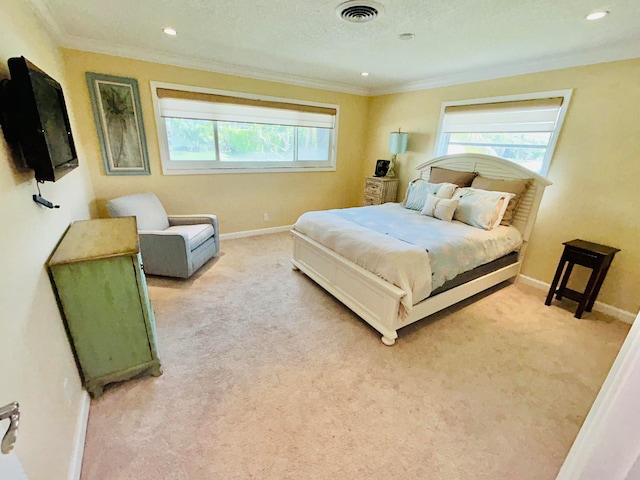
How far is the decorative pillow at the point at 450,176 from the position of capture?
336 centimetres

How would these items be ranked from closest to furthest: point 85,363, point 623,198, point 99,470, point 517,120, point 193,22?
point 99,470, point 85,363, point 193,22, point 623,198, point 517,120

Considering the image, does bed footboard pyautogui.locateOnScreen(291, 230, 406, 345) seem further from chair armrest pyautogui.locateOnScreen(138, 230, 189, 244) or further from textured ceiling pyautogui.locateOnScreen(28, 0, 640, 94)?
textured ceiling pyautogui.locateOnScreen(28, 0, 640, 94)

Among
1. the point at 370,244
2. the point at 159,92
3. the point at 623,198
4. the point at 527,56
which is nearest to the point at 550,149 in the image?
the point at 623,198

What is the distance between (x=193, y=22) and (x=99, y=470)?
3011 millimetres

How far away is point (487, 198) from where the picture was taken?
9.47 feet

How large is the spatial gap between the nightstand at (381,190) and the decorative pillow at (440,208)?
4.26 ft

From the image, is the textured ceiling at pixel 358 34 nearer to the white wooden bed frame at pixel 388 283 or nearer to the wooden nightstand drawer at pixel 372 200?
the white wooden bed frame at pixel 388 283

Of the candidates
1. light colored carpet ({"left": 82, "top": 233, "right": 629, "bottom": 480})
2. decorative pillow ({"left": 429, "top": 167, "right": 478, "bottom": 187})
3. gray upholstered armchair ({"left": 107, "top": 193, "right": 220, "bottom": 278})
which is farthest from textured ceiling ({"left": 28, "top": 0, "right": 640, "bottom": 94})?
light colored carpet ({"left": 82, "top": 233, "right": 629, "bottom": 480})

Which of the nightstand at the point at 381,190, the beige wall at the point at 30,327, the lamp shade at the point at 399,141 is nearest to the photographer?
the beige wall at the point at 30,327

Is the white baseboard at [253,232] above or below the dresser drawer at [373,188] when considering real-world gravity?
below

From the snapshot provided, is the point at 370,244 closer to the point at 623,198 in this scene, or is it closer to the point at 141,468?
the point at 141,468

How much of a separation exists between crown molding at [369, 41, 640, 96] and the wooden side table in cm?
163

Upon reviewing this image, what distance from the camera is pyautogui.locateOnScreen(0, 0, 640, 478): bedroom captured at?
1.15 m

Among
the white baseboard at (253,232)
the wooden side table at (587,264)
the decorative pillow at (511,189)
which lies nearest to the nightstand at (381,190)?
the white baseboard at (253,232)
